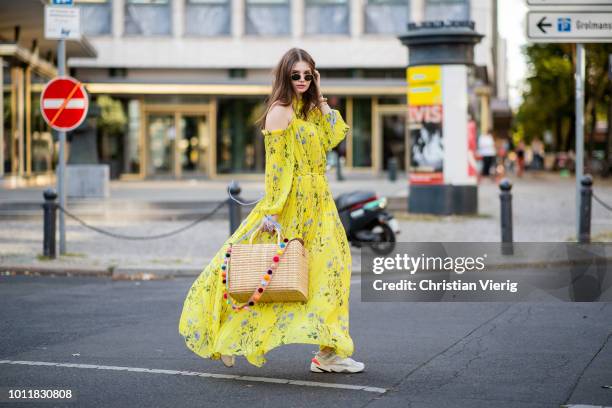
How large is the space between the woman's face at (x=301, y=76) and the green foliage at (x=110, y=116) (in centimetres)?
3484

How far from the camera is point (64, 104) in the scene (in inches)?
554

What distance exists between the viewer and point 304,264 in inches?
248

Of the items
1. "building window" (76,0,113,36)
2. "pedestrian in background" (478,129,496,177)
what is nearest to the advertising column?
"pedestrian in background" (478,129,496,177)

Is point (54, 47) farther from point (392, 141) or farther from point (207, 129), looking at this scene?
point (392, 141)

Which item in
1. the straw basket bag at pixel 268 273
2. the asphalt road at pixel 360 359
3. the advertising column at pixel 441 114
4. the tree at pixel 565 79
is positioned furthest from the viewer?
the tree at pixel 565 79

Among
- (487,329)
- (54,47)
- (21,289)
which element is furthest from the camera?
(54,47)

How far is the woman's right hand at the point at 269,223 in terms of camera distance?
21.0 feet

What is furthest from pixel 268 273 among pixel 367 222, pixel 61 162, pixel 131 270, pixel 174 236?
pixel 174 236

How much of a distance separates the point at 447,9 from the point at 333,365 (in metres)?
36.9

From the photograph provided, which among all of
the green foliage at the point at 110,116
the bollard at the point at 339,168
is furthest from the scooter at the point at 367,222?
the green foliage at the point at 110,116

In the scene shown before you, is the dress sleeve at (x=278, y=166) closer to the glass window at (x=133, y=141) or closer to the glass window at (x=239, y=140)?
the glass window at (x=239, y=140)

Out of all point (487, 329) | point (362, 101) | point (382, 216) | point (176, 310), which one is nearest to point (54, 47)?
point (362, 101)

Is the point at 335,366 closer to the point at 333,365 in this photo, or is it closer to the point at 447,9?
the point at 333,365

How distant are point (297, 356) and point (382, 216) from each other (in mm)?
7073
